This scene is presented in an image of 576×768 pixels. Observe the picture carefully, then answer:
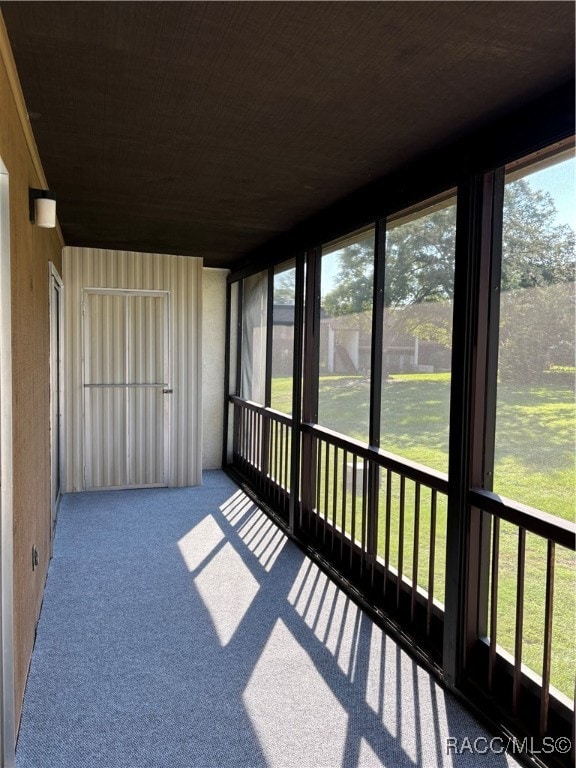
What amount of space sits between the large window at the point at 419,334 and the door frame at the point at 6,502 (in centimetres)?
186

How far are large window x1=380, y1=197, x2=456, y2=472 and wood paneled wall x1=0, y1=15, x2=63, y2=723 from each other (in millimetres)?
1854

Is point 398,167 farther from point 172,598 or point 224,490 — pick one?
point 224,490

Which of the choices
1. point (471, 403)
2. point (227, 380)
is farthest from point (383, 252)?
point (227, 380)

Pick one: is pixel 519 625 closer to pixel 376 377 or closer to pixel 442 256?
pixel 376 377

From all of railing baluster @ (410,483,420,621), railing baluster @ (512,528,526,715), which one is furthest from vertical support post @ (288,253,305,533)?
railing baluster @ (512,528,526,715)

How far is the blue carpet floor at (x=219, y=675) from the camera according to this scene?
6.45 ft

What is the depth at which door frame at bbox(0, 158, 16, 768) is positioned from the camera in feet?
5.81

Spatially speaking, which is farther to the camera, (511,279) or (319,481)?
(319,481)

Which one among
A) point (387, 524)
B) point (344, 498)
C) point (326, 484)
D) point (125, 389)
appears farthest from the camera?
point (125, 389)

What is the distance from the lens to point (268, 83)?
6.20ft

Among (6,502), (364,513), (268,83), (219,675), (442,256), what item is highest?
(268,83)

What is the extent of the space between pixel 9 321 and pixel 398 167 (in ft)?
6.43

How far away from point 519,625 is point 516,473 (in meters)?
0.59

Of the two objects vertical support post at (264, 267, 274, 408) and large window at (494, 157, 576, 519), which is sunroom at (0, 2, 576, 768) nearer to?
large window at (494, 157, 576, 519)
